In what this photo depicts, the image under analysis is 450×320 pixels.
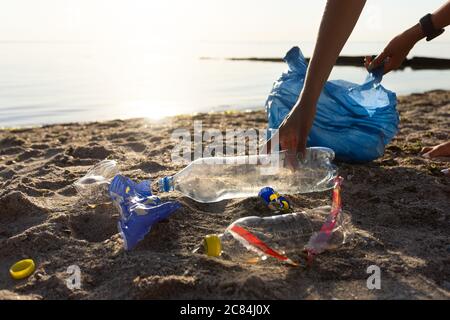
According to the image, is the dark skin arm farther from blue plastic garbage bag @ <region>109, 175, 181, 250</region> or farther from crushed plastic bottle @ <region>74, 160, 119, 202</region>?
crushed plastic bottle @ <region>74, 160, 119, 202</region>

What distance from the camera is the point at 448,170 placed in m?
2.72

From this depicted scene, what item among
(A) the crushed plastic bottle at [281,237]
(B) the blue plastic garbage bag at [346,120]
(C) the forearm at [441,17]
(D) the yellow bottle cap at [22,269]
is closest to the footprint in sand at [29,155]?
(B) the blue plastic garbage bag at [346,120]

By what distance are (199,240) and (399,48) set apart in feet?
5.94

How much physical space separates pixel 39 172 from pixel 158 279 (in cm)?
179

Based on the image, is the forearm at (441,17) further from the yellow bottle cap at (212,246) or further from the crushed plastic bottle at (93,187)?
the crushed plastic bottle at (93,187)

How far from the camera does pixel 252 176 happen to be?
112 inches

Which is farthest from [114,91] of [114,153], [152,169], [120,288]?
[120,288]

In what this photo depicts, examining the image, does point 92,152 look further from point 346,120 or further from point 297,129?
point 297,129

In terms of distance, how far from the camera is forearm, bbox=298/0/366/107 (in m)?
1.95

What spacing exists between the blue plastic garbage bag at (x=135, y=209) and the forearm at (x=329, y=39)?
747 mm

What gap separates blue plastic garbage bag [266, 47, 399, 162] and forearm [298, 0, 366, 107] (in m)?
1.01

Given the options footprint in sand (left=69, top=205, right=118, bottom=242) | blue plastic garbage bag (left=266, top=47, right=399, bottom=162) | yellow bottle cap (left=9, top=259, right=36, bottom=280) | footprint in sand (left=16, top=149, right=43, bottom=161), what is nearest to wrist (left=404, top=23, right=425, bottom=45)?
blue plastic garbage bag (left=266, top=47, right=399, bottom=162)

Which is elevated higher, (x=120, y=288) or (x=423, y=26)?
(x=423, y=26)
